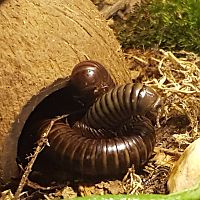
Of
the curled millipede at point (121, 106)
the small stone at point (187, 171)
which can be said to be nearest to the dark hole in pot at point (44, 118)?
the curled millipede at point (121, 106)

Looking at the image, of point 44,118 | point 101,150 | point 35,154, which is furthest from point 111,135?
point 35,154

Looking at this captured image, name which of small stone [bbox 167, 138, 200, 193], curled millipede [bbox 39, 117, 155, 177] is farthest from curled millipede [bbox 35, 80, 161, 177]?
small stone [bbox 167, 138, 200, 193]

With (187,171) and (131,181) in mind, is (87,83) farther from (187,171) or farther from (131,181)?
(187,171)

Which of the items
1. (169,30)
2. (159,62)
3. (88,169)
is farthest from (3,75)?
(169,30)

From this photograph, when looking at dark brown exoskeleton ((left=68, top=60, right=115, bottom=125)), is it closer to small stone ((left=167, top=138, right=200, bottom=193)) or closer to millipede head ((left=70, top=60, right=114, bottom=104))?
millipede head ((left=70, top=60, right=114, bottom=104))

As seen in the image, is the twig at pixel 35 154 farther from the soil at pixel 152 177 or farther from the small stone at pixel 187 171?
the small stone at pixel 187 171
